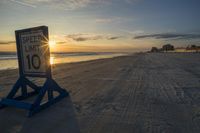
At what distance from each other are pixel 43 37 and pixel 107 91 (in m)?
2.70

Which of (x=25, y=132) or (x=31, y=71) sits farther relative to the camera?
(x=31, y=71)

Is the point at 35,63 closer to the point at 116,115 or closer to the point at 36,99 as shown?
the point at 36,99

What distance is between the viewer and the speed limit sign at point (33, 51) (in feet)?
13.4

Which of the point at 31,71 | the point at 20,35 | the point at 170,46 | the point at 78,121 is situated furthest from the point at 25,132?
the point at 170,46

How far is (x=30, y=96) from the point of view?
5.13m

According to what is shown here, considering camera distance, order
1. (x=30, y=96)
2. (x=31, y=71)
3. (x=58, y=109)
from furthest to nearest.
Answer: (x=30, y=96), (x=31, y=71), (x=58, y=109)

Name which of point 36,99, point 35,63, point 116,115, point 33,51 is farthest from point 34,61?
point 116,115

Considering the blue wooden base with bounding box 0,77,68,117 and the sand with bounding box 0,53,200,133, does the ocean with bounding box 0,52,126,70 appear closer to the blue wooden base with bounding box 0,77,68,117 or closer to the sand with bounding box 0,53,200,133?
the blue wooden base with bounding box 0,77,68,117

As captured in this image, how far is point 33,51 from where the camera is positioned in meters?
4.33

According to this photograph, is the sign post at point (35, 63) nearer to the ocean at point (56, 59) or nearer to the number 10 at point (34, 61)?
the number 10 at point (34, 61)

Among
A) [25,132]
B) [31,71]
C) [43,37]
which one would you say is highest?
[43,37]

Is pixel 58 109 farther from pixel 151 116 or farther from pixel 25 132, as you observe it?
pixel 151 116

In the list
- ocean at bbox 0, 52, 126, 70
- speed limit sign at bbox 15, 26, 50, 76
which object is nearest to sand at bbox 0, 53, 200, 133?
speed limit sign at bbox 15, 26, 50, 76

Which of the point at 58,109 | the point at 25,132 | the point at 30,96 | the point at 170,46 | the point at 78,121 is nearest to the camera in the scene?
A: the point at 25,132
